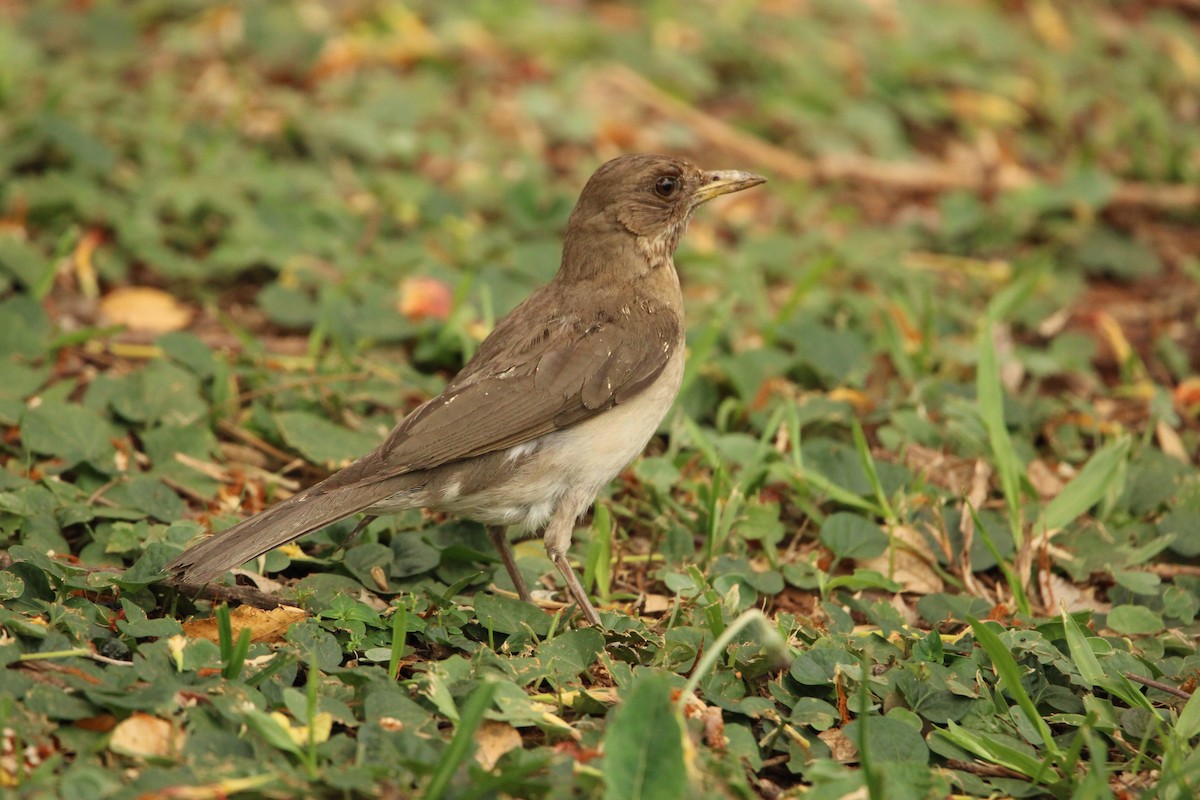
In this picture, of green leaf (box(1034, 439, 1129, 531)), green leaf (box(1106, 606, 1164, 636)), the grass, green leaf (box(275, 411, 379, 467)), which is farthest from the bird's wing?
green leaf (box(1106, 606, 1164, 636))

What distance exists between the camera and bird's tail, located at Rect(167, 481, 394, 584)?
14.0 feet

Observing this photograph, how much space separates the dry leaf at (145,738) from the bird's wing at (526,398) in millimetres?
1186

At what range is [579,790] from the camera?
3.67 meters

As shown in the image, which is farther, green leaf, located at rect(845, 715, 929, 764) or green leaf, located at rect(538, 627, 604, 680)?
green leaf, located at rect(538, 627, 604, 680)

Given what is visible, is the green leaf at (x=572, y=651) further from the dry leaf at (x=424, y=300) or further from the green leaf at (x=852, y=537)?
the dry leaf at (x=424, y=300)

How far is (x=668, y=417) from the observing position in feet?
20.0

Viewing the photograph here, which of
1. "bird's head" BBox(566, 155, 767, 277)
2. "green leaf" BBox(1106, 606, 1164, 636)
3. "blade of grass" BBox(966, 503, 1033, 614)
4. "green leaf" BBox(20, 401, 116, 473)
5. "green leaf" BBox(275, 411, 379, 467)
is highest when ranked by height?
"bird's head" BBox(566, 155, 767, 277)

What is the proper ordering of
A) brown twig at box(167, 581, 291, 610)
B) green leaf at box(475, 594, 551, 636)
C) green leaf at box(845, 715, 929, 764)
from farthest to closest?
green leaf at box(475, 594, 551, 636) → brown twig at box(167, 581, 291, 610) → green leaf at box(845, 715, 929, 764)

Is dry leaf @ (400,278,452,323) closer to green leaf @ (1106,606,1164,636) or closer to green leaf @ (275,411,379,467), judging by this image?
green leaf @ (275,411,379,467)

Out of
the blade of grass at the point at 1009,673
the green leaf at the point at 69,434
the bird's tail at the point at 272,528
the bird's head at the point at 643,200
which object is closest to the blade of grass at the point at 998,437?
the blade of grass at the point at 1009,673

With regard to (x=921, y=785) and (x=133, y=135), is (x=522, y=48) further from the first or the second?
(x=921, y=785)

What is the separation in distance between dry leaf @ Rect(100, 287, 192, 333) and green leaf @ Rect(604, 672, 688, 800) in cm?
383

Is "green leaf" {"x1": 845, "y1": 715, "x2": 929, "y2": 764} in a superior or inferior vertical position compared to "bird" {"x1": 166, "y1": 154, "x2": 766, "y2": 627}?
inferior

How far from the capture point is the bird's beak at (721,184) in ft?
19.3
